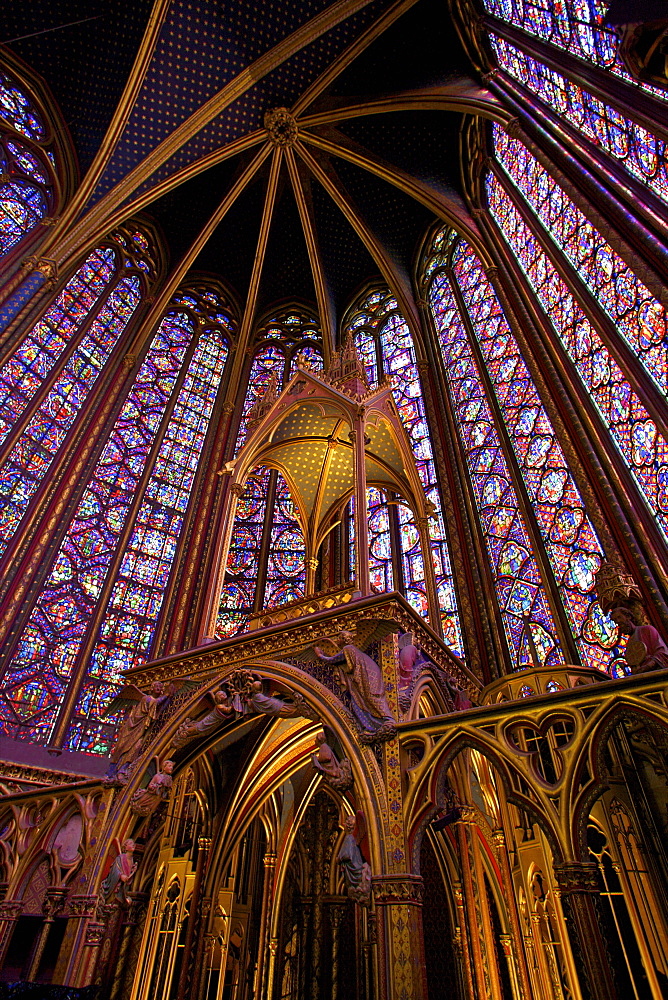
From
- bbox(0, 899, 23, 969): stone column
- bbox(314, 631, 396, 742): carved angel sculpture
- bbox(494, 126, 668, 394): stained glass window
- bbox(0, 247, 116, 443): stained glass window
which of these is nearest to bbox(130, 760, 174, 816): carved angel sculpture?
bbox(0, 899, 23, 969): stone column

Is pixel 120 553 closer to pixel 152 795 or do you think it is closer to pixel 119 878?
pixel 152 795

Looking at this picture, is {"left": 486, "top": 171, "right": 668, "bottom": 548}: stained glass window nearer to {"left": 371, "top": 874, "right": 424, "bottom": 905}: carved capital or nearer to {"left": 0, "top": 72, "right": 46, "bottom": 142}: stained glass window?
{"left": 371, "top": 874, "right": 424, "bottom": 905}: carved capital

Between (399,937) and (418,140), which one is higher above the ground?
(418,140)

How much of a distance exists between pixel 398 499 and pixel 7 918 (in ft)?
25.4

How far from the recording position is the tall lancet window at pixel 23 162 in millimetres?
11422

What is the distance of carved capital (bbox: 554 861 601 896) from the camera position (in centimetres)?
371

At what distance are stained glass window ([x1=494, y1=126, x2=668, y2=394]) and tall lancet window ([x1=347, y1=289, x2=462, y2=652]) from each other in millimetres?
3290

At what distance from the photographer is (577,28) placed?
793 cm

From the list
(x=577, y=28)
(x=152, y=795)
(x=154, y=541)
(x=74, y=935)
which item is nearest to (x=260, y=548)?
(x=154, y=541)

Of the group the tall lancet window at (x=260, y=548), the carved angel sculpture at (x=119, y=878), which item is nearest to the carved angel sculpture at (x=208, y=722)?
the carved angel sculpture at (x=119, y=878)

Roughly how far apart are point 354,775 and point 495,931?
2.81m

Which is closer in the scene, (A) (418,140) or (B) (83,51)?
(B) (83,51)

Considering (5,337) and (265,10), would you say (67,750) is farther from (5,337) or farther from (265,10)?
(265,10)

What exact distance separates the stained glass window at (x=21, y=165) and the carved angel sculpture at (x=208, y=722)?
31.8 feet
